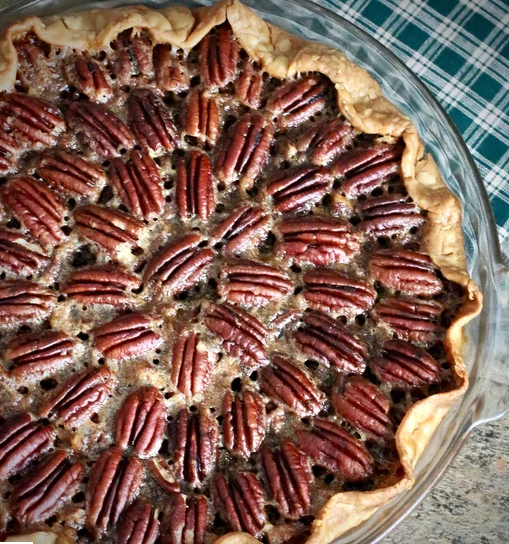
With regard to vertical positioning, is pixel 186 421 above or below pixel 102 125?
below

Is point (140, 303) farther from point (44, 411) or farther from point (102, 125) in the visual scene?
point (102, 125)

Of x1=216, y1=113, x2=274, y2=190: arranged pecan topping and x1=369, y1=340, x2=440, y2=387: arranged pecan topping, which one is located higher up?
x1=216, y1=113, x2=274, y2=190: arranged pecan topping

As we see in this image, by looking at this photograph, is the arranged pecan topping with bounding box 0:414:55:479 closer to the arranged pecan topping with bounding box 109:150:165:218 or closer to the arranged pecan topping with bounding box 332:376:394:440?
the arranged pecan topping with bounding box 109:150:165:218

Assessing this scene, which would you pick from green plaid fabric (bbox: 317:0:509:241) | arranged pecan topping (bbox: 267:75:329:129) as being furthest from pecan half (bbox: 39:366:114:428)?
green plaid fabric (bbox: 317:0:509:241)

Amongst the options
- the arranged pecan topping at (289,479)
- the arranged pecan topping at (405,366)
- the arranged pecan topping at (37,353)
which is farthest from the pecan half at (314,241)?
the arranged pecan topping at (37,353)

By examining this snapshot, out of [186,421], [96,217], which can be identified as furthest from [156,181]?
[186,421]

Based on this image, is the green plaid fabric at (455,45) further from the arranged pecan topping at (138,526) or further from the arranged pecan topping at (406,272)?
the arranged pecan topping at (138,526)
